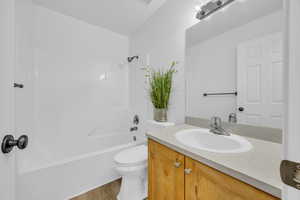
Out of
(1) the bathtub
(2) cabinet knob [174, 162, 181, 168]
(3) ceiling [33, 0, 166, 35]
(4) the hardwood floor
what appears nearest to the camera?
(2) cabinet knob [174, 162, 181, 168]

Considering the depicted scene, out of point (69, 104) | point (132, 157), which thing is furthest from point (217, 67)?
point (69, 104)

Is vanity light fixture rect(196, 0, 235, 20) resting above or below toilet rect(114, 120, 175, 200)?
above

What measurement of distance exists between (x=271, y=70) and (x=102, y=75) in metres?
2.21

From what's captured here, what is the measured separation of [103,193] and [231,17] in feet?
7.08

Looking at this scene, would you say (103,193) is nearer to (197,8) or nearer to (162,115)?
(162,115)

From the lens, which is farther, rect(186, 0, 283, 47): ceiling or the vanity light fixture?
the vanity light fixture

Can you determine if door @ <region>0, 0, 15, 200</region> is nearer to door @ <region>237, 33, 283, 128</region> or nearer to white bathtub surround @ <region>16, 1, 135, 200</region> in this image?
white bathtub surround @ <region>16, 1, 135, 200</region>

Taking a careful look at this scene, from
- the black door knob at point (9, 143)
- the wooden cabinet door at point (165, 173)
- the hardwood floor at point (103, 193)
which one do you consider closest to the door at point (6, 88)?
the black door knob at point (9, 143)

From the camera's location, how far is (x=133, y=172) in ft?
4.04

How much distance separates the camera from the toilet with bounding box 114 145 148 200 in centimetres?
123

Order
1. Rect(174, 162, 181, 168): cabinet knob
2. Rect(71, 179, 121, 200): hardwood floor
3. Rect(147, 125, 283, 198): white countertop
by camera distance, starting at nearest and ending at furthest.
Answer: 1. Rect(147, 125, 283, 198): white countertop
2. Rect(174, 162, 181, 168): cabinet knob
3. Rect(71, 179, 121, 200): hardwood floor

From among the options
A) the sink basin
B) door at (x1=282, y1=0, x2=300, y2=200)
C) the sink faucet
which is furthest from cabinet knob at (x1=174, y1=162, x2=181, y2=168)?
door at (x1=282, y1=0, x2=300, y2=200)

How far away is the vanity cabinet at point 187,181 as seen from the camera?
1.73 feet

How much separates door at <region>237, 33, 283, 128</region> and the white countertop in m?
0.19
